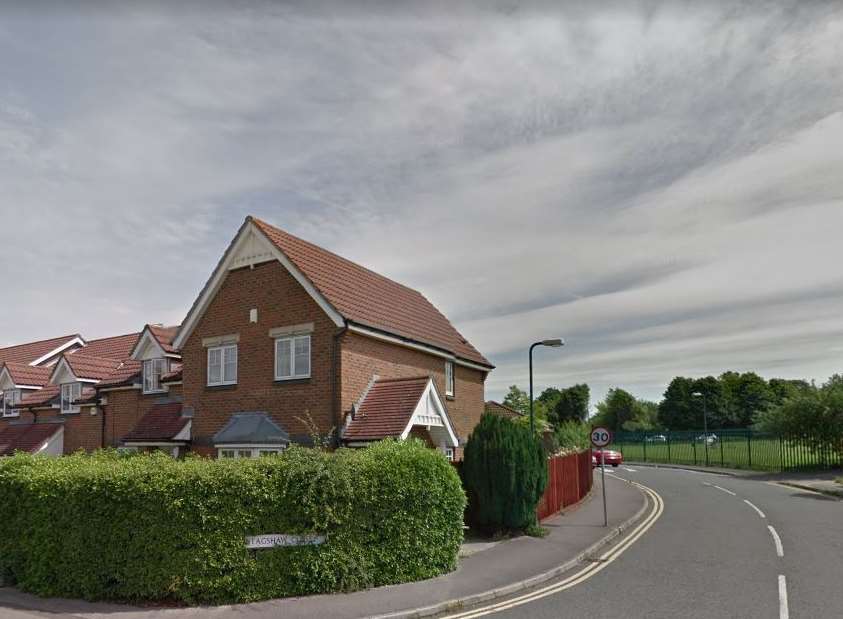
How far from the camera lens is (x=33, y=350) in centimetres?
3862

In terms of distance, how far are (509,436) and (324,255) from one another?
983 centimetres

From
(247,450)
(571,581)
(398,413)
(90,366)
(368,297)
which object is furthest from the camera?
(90,366)

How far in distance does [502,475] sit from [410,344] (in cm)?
680

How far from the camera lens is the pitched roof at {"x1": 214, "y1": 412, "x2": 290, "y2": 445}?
18031 millimetres

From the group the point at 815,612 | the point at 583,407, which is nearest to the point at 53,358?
the point at 815,612

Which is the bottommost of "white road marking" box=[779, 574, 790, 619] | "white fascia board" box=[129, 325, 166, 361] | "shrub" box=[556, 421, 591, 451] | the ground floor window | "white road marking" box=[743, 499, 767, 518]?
"white road marking" box=[743, 499, 767, 518]

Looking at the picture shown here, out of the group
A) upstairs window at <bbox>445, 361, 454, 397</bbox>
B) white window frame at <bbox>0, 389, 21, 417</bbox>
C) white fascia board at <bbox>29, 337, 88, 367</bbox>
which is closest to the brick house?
upstairs window at <bbox>445, 361, 454, 397</bbox>

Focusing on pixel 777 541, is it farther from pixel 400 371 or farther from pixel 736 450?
pixel 736 450

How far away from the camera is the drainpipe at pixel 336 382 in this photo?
56.6 ft

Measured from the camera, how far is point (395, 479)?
11.2 m

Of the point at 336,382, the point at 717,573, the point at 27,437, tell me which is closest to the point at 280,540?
the point at 336,382

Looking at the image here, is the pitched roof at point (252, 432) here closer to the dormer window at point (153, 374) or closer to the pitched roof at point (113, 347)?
the dormer window at point (153, 374)

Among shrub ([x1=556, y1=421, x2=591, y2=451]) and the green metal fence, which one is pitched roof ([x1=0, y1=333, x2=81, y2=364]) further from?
the green metal fence

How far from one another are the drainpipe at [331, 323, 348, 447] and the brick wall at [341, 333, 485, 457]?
133 millimetres
